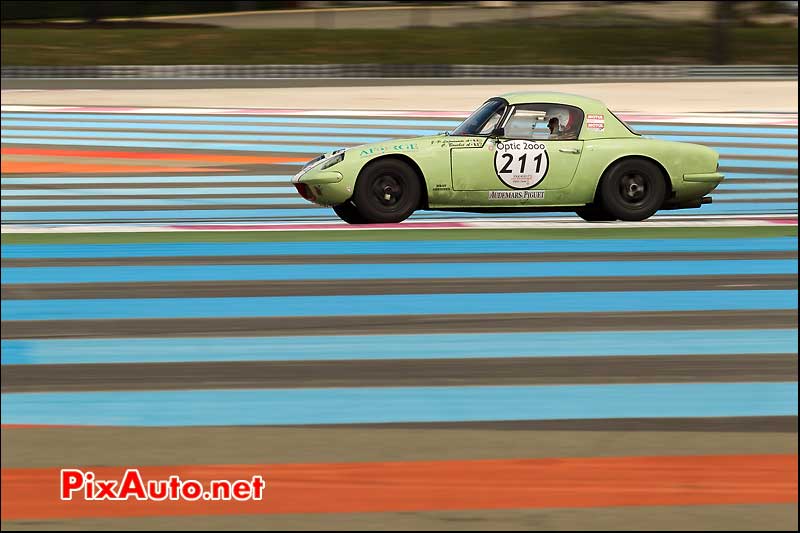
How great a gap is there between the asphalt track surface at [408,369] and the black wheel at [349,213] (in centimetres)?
20

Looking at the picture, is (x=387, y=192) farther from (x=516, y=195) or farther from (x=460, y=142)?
(x=516, y=195)

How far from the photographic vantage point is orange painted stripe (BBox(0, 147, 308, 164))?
56.1ft

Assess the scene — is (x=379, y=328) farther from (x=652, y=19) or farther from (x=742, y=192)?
(x=652, y=19)

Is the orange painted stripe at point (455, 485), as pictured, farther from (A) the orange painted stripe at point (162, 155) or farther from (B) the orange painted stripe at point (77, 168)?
(A) the orange painted stripe at point (162, 155)

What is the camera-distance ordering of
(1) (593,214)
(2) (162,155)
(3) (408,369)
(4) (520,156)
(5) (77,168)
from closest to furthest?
(3) (408,369)
(4) (520,156)
(1) (593,214)
(5) (77,168)
(2) (162,155)

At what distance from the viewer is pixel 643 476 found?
4785 mm

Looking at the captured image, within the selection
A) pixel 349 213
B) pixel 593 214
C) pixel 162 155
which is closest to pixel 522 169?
pixel 593 214

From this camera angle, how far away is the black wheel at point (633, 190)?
11211mm

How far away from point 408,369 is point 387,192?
4.72 m

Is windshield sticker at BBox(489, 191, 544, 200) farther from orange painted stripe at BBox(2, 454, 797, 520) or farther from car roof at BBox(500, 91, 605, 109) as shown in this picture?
orange painted stripe at BBox(2, 454, 797, 520)

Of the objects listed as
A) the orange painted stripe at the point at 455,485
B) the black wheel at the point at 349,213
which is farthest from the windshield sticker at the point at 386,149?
the orange painted stripe at the point at 455,485

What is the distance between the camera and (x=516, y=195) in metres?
11.1
